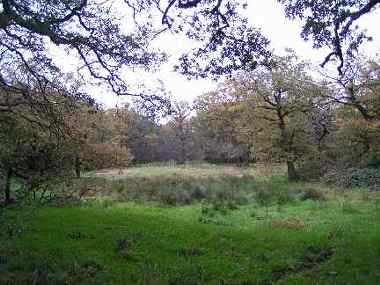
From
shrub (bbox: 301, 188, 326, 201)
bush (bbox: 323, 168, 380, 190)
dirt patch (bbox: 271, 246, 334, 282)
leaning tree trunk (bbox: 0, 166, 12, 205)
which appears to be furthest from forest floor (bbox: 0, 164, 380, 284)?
bush (bbox: 323, 168, 380, 190)

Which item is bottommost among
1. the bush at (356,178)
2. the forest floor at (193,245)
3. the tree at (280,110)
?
the forest floor at (193,245)

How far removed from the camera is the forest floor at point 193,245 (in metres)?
8.05

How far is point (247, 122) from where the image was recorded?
116 ft

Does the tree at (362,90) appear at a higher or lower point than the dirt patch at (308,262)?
higher

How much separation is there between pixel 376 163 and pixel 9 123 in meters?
26.6

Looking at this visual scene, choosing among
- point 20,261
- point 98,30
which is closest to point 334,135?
point 98,30

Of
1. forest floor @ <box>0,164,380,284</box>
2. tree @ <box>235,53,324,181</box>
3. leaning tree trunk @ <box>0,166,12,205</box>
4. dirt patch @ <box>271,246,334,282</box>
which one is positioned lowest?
dirt patch @ <box>271,246,334,282</box>

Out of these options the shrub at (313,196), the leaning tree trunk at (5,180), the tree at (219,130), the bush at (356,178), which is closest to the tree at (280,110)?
the bush at (356,178)

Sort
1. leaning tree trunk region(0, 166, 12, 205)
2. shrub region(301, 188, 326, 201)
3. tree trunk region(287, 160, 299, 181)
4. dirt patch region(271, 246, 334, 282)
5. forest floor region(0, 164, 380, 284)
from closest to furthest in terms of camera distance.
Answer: leaning tree trunk region(0, 166, 12, 205)
forest floor region(0, 164, 380, 284)
dirt patch region(271, 246, 334, 282)
shrub region(301, 188, 326, 201)
tree trunk region(287, 160, 299, 181)

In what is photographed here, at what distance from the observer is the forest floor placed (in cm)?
805

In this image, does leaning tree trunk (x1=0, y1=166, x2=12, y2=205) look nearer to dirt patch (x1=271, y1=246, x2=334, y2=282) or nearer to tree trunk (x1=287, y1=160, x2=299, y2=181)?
dirt patch (x1=271, y1=246, x2=334, y2=282)

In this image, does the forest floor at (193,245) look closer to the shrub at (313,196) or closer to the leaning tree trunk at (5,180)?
the leaning tree trunk at (5,180)

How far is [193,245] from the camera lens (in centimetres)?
1072

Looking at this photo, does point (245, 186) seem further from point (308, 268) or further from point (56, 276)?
point (56, 276)
